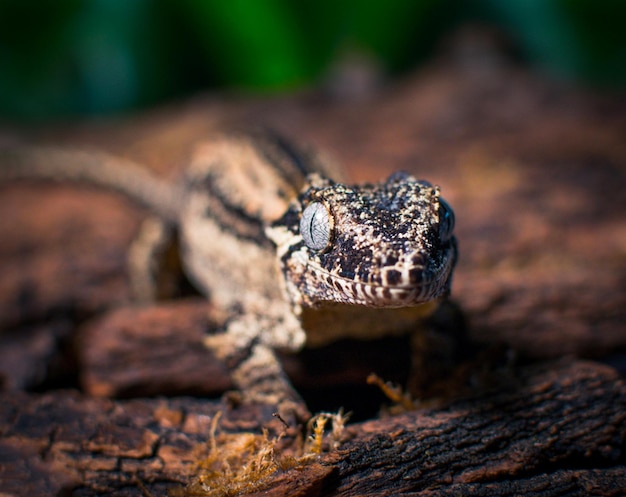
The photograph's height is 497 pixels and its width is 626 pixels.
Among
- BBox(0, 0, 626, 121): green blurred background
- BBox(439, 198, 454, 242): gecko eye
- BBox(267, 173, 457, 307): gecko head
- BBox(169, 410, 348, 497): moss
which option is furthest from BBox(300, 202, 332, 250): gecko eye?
BBox(0, 0, 626, 121): green blurred background

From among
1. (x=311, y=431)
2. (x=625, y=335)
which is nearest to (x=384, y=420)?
(x=311, y=431)

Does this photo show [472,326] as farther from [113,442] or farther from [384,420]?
[113,442]

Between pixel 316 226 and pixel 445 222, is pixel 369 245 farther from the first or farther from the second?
pixel 445 222

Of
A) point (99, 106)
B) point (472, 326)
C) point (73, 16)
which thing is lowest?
point (472, 326)

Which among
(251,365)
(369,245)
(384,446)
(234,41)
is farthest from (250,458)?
(234,41)

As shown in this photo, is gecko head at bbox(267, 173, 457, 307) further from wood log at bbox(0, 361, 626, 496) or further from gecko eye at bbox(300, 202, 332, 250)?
wood log at bbox(0, 361, 626, 496)

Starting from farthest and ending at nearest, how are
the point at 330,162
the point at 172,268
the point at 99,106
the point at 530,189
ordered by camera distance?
1. the point at 99,106
2. the point at 530,189
3. the point at 172,268
4. the point at 330,162
